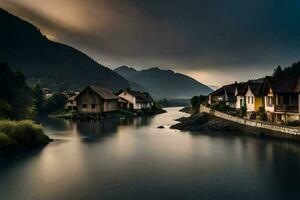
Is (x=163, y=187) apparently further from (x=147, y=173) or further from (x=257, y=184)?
(x=257, y=184)

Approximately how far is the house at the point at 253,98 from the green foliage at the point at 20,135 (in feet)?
122

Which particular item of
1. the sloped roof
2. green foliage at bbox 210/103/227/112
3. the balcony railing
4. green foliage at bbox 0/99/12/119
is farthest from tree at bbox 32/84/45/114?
the balcony railing

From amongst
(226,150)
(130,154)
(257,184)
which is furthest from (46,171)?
(226,150)

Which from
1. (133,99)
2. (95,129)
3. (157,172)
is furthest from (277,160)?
(133,99)

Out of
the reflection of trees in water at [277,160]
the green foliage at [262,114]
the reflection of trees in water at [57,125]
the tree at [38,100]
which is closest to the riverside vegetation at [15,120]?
the reflection of trees in water at [57,125]

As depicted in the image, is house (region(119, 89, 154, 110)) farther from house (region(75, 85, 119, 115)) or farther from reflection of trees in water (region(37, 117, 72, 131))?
reflection of trees in water (region(37, 117, 72, 131))

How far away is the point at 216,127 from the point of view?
5691 centimetres

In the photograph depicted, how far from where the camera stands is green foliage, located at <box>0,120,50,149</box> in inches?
1380

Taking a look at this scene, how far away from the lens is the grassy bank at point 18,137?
34.5 m

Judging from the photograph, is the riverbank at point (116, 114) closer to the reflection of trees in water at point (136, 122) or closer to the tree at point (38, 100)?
the reflection of trees in water at point (136, 122)

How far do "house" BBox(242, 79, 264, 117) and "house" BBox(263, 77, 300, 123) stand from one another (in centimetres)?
295

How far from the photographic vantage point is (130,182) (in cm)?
2383

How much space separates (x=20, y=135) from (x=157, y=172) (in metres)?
19.7

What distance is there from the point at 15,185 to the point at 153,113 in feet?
306
